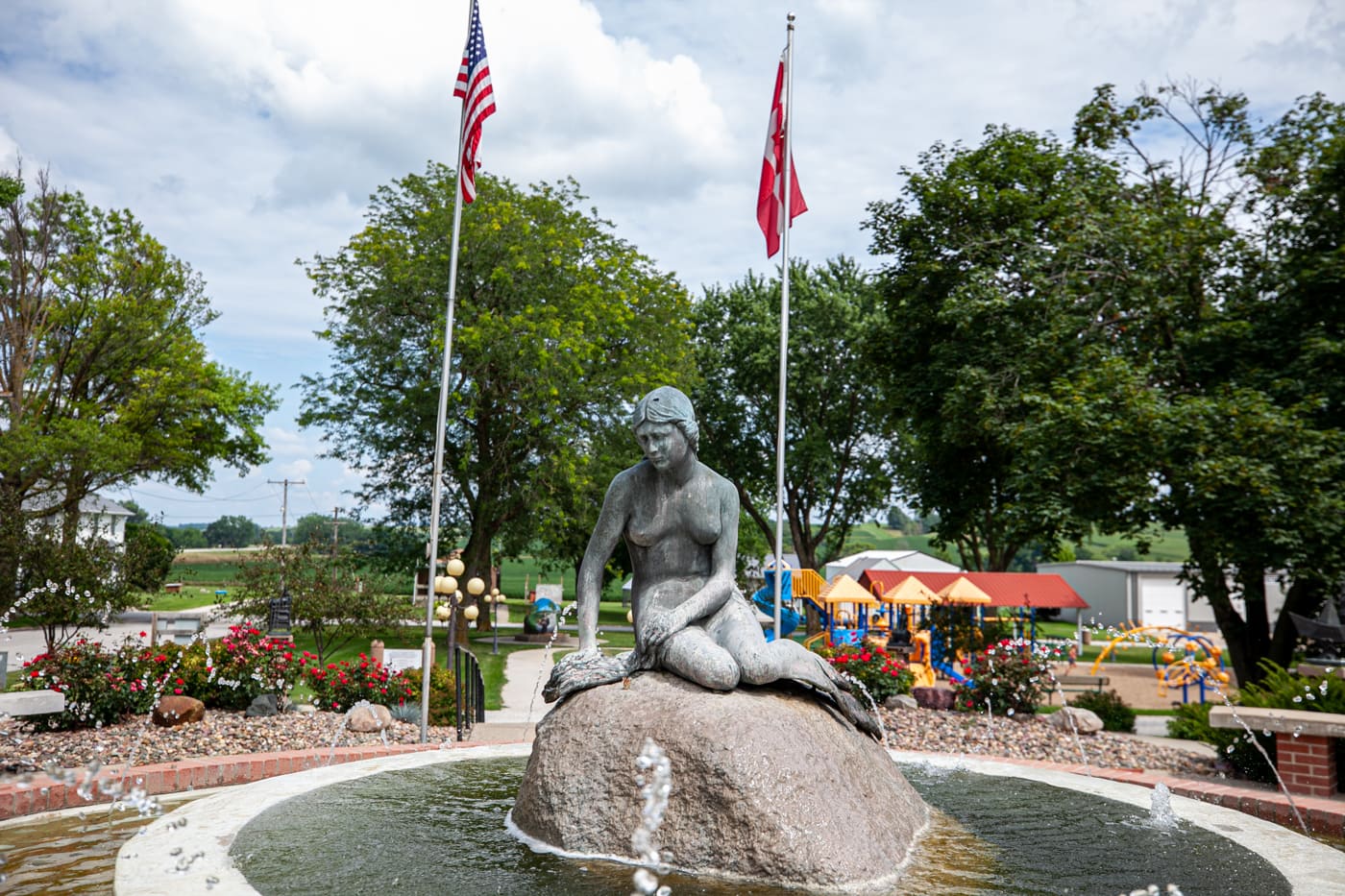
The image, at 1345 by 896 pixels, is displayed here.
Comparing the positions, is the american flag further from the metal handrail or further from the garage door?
the garage door

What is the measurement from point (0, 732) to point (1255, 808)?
34.4 ft

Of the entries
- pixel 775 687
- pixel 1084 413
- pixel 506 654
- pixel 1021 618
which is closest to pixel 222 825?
pixel 775 687

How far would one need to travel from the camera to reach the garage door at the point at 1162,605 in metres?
41.8

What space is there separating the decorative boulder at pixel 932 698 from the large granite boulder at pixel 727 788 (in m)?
8.68

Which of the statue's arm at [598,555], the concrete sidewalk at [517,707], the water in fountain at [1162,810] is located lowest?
the concrete sidewalk at [517,707]

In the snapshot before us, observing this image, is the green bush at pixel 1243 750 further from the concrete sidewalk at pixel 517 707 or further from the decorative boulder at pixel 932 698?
the concrete sidewalk at pixel 517 707

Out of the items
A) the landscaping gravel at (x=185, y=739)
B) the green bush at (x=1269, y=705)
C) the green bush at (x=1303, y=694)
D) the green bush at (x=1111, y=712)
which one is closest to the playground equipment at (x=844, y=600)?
the green bush at (x=1111, y=712)

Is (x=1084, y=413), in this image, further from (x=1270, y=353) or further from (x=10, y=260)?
(x=10, y=260)

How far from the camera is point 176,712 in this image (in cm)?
929

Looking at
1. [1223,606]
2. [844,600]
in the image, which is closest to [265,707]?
[844,600]

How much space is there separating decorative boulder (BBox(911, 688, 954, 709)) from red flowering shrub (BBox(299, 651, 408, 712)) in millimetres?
6876

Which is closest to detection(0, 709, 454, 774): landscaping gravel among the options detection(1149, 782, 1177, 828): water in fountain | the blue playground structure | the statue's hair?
the statue's hair

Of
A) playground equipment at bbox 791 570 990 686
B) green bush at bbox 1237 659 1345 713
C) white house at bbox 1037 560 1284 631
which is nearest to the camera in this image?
green bush at bbox 1237 659 1345 713

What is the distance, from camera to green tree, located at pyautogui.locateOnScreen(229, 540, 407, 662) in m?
15.3
